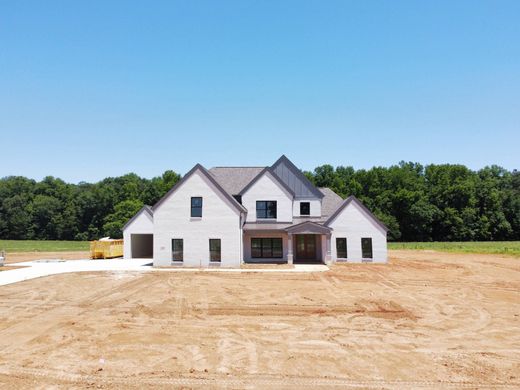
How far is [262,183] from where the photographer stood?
28812 millimetres

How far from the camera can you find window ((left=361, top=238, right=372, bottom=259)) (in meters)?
28.4

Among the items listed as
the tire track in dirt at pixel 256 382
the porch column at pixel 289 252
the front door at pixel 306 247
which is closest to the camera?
the tire track in dirt at pixel 256 382

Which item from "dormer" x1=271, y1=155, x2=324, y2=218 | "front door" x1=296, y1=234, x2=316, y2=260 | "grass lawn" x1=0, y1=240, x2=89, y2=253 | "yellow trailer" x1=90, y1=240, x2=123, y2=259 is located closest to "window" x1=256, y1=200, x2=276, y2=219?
"dormer" x1=271, y1=155, x2=324, y2=218

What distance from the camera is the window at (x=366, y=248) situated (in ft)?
93.1

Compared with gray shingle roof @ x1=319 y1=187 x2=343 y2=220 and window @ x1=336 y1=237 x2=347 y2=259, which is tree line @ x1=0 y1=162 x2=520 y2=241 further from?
window @ x1=336 y1=237 x2=347 y2=259

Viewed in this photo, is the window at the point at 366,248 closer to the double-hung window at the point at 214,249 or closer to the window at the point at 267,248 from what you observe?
the window at the point at 267,248

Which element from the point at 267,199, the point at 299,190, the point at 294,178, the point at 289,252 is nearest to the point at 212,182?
the point at 267,199

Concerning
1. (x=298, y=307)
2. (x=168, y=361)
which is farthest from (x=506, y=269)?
(x=168, y=361)

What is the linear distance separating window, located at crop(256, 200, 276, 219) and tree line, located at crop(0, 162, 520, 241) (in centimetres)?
4541

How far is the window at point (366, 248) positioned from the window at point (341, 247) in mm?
1506

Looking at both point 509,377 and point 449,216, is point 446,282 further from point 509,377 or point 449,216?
point 449,216

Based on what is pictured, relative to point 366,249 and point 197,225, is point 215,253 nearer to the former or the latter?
point 197,225

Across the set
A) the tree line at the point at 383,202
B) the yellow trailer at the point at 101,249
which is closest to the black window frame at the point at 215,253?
the yellow trailer at the point at 101,249

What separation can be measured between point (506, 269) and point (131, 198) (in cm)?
7742
